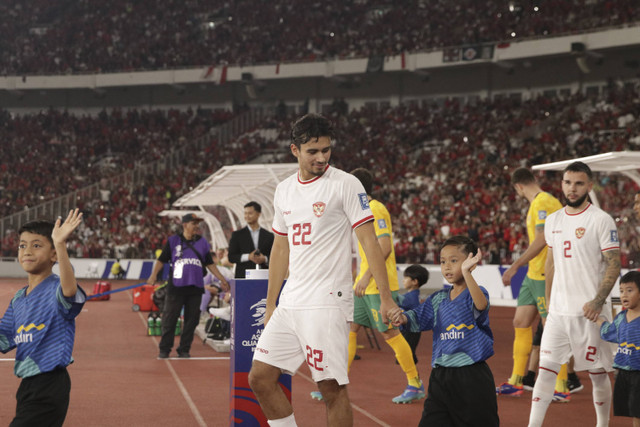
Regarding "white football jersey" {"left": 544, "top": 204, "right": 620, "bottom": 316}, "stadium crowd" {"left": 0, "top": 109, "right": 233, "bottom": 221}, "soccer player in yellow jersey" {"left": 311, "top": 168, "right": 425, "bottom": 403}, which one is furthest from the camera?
"stadium crowd" {"left": 0, "top": 109, "right": 233, "bottom": 221}

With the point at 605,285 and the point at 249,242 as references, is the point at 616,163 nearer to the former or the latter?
the point at 605,285

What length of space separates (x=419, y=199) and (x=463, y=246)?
1061 inches

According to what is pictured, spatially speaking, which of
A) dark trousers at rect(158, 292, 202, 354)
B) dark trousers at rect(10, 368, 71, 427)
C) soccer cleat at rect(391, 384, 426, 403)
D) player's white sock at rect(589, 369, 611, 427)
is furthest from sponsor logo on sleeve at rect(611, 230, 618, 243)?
dark trousers at rect(158, 292, 202, 354)

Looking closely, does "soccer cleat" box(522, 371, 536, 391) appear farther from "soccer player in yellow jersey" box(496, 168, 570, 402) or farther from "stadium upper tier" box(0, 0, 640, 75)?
"stadium upper tier" box(0, 0, 640, 75)

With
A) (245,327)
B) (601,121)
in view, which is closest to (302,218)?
(245,327)

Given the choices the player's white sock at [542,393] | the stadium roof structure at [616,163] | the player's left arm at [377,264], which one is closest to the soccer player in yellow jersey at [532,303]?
the stadium roof structure at [616,163]

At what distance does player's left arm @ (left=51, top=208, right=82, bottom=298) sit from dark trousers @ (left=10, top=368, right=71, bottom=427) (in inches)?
19.1

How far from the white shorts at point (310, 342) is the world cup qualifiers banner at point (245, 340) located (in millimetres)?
1215

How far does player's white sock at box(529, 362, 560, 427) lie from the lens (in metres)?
6.30

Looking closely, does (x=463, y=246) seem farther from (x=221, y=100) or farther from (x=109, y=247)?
(x=221, y=100)

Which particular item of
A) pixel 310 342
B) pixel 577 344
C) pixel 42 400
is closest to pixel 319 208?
pixel 310 342

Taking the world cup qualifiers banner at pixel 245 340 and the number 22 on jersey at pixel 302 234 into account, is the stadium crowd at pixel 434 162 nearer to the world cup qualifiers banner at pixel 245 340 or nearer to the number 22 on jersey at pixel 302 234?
the world cup qualifiers banner at pixel 245 340

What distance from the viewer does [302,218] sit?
5090 millimetres

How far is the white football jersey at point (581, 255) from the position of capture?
652 centimetres
